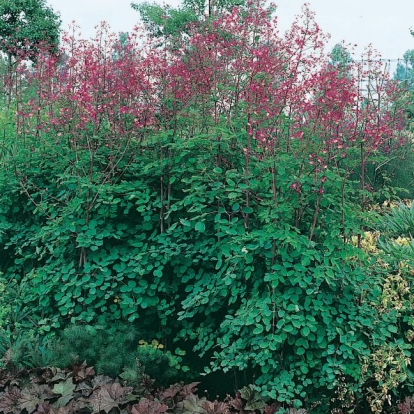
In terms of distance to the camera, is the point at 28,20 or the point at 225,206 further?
the point at 28,20

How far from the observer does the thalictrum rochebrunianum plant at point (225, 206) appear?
12.9ft

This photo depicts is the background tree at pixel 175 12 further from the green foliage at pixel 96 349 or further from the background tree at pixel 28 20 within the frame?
the green foliage at pixel 96 349

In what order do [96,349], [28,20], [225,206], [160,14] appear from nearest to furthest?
[96,349]
[225,206]
[28,20]
[160,14]

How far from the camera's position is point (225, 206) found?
4508 mm

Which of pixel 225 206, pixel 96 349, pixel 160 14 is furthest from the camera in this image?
pixel 160 14

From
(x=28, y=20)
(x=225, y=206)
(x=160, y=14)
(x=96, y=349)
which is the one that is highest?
(x=160, y=14)

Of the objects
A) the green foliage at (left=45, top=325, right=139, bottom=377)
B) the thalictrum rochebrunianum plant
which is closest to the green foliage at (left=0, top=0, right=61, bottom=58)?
the thalictrum rochebrunianum plant

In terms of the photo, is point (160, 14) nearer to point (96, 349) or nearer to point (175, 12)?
point (175, 12)

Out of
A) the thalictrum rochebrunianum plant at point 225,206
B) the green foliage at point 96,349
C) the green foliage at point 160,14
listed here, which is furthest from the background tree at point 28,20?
the green foliage at point 96,349

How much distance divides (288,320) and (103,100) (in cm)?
236

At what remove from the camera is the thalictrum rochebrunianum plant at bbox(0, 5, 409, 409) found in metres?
3.94

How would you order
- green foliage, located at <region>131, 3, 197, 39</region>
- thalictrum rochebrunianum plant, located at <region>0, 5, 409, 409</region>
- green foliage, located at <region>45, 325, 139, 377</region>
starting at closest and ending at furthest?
thalictrum rochebrunianum plant, located at <region>0, 5, 409, 409</region>
green foliage, located at <region>45, 325, 139, 377</region>
green foliage, located at <region>131, 3, 197, 39</region>

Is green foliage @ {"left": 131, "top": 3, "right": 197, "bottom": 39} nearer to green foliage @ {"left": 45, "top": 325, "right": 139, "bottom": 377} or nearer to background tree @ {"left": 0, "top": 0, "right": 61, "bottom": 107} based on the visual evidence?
background tree @ {"left": 0, "top": 0, "right": 61, "bottom": 107}

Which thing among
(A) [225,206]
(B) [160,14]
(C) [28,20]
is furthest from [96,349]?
(B) [160,14]
